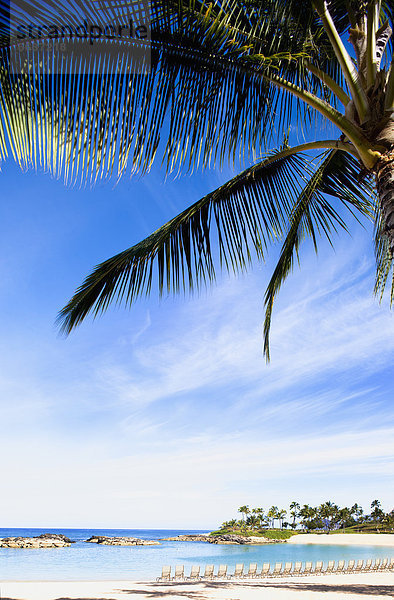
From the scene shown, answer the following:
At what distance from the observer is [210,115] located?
3.50 m

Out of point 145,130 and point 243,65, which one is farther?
point 243,65

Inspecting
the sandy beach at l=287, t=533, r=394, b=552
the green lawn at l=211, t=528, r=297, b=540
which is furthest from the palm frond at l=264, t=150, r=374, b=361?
the green lawn at l=211, t=528, r=297, b=540

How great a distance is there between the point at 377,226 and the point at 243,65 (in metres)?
2.68

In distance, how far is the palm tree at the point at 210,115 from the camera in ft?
9.12

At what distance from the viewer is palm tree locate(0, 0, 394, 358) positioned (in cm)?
278

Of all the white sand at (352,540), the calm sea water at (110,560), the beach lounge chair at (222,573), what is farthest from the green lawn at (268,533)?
the beach lounge chair at (222,573)

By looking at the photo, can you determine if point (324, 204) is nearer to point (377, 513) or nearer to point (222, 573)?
point (222, 573)

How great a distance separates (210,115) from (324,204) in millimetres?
2262

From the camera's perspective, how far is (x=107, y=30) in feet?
8.86

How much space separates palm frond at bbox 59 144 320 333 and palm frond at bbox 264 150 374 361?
0.92 feet

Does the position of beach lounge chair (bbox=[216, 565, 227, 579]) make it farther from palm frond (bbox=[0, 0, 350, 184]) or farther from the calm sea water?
palm frond (bbox=[0, 0, 350, 184])

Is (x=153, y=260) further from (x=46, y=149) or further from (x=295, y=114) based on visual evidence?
(x=295, y=114)

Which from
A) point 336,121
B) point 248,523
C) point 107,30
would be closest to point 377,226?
point 336,121

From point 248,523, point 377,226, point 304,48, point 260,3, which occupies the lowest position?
point 248,523
